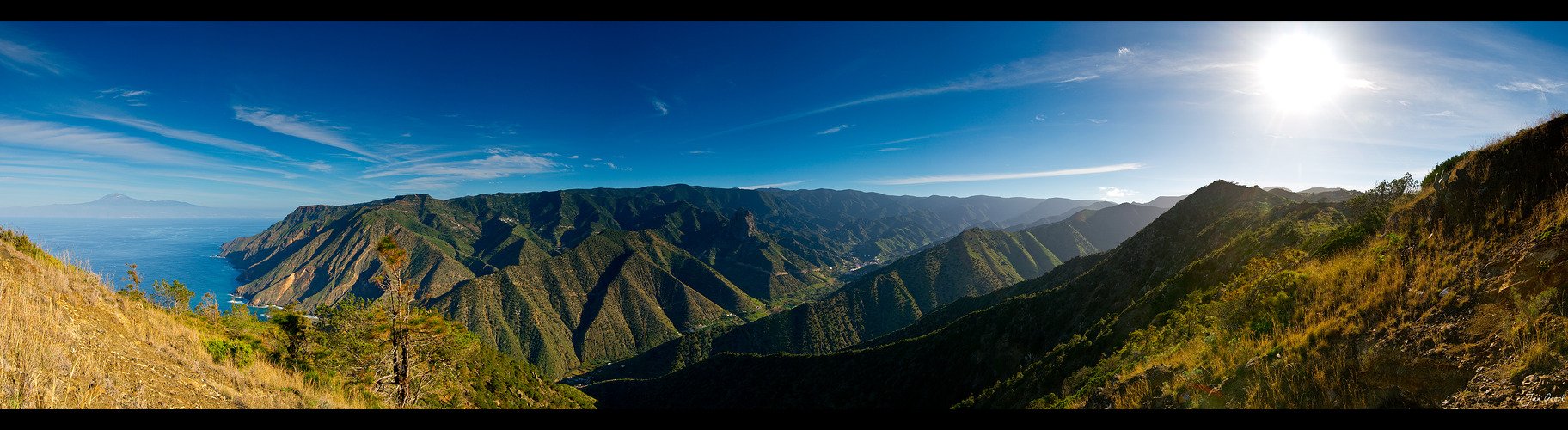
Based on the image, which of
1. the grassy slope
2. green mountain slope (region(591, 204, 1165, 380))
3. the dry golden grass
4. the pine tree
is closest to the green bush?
the dry golden grass

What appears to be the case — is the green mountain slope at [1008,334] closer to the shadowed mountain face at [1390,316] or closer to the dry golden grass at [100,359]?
the shadowed mountain face at [1390,316]

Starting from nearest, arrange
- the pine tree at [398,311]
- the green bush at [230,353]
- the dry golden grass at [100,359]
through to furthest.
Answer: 1. the dry golden grass at [100,359]
2. the green bush at [230,353]
3. the pine tree at [398,311]

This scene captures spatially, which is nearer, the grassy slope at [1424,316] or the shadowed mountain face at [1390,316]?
the grassy slope at [1424,316]

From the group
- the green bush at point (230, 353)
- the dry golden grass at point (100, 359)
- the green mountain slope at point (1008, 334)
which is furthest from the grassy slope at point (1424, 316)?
the green mountain slope at point (1008, 334)

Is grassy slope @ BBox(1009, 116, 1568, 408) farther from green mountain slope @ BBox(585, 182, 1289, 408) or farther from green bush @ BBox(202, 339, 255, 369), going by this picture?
green mountain slope @ BBox(585, 182, 1289, 408)

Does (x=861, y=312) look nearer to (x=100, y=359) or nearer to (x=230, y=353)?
(x=230, y=353)

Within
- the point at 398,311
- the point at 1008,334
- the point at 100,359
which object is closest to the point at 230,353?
the point at 398,311
